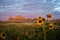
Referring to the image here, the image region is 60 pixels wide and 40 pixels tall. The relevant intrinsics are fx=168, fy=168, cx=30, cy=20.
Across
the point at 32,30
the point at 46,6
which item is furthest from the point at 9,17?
the point at 46,6

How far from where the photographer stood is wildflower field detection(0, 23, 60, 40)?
6.64 feet

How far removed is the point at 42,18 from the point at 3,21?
1.60ft

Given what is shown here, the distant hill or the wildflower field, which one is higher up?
the distant hill

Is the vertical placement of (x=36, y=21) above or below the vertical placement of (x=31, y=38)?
above

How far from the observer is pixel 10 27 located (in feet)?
6.82

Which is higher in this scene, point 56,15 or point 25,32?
point 56,15

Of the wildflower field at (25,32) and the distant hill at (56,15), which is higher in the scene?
the distant hill at (56,15)

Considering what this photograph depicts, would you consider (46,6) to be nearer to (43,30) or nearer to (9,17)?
(43,30)

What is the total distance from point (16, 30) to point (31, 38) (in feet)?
0.68

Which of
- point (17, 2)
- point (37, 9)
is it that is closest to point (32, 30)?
point (37, 9)

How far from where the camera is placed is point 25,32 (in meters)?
2.04

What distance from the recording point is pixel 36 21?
2.02 meters

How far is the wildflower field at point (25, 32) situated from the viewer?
6.64ft

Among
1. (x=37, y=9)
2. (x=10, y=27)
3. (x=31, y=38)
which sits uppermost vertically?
(x=37, y=9)
